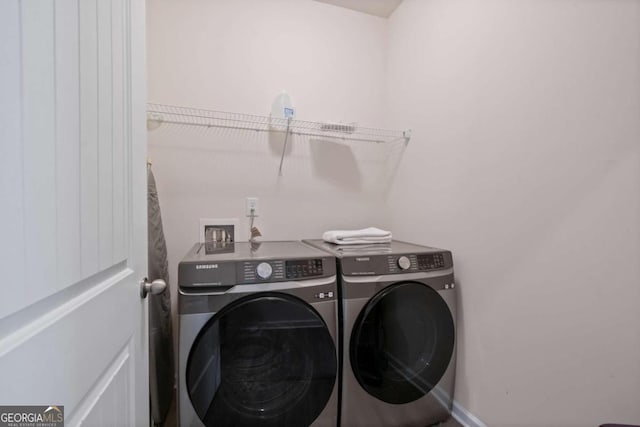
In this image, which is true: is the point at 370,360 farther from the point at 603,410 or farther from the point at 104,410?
the point at 104,410

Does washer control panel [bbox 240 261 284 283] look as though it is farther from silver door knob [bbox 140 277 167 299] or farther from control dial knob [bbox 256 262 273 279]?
silver door knob [bbox 140 277 167 299]

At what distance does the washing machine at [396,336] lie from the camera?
1.15 m

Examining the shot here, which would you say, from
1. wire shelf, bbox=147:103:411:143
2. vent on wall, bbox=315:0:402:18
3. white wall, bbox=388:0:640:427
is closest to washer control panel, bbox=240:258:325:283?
white wall, bbox=388:0:640:427

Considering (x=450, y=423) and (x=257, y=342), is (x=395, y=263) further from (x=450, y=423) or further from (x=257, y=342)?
(x=450, y=423)

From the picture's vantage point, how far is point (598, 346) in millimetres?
861

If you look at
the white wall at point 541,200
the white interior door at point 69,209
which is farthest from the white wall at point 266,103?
the white interior door at point 69,209

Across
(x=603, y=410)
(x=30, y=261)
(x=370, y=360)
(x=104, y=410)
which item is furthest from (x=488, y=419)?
(x=30, y=261)

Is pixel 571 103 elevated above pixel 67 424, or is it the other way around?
pixel 571 103

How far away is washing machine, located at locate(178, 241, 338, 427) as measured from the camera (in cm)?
99

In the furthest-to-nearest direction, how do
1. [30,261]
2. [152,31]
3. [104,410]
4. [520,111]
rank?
1. [152,31]
2. [520,111]
3. [104,410]
4. [30,261]

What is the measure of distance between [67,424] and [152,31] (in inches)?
72.5

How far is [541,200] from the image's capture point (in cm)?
101

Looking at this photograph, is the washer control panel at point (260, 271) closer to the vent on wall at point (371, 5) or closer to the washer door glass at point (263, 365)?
the washer door glass at point (263, 365)

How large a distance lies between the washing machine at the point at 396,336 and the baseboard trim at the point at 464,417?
0.18 feet
